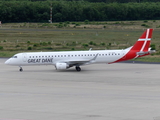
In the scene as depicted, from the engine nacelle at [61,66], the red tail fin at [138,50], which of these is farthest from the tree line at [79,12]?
the engine nacelle at [61,66]

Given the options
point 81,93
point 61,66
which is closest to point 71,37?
point 61,66

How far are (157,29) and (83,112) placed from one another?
90.8 m

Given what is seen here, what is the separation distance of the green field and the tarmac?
1671 cm

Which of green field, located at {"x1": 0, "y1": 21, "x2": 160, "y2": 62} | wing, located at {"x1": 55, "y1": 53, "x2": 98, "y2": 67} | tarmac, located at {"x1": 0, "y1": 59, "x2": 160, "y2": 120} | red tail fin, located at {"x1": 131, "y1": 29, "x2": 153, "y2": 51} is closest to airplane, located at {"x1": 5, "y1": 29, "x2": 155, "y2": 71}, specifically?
wing, located at {"x1": 55, "y1": 53, "x2": 98, "y2": 67}

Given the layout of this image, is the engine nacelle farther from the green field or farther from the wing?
the green field

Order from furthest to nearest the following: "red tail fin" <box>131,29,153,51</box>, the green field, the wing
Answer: the green field
"red tail fin" <box>131,29,153,51</box>
the wing

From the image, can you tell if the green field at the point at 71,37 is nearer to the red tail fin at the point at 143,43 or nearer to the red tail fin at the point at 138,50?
the red tail fin at the point at 143,43

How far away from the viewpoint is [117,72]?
47.1m

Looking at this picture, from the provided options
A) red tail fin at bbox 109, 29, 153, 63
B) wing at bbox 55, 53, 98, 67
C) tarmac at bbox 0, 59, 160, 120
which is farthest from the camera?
red tail fin at bbox 109, 29, 153, 63

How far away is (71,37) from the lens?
95188 mm

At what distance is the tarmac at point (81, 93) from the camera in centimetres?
2369

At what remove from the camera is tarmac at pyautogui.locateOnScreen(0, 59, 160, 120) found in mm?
23688

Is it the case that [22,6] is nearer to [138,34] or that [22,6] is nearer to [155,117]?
[138,34]

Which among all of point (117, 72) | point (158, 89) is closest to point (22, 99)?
point (158, 89)
